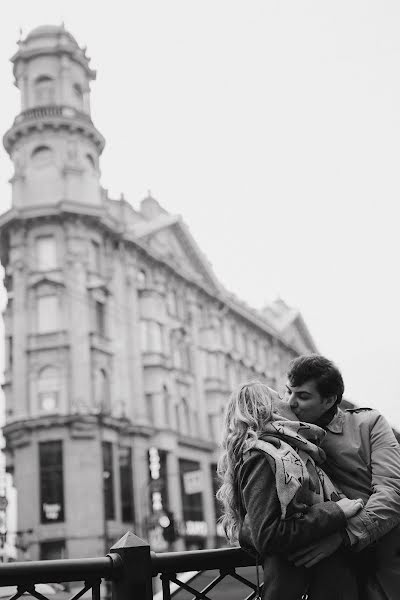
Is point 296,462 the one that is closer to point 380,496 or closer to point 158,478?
point 380,496

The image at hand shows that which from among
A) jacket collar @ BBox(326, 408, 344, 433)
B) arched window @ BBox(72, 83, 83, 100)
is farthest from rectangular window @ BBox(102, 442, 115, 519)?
jacket collar @ BBox(326, 408, 344, 433)

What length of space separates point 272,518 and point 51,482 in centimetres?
→ 3032

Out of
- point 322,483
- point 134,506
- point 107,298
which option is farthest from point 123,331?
point 322,483

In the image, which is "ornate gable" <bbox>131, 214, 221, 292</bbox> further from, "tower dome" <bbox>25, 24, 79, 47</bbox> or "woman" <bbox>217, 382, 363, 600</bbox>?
"woman" <bbox>217, 382, 363, 600</bbox>

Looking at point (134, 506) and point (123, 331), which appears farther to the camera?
point (123, 331)

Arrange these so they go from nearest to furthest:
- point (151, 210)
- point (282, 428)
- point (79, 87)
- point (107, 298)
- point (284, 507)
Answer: point (284, 507) → point (282, 428) → point (107, 298) → point (79, 87) → point (151, 210)

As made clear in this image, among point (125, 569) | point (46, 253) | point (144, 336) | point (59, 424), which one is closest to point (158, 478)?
point (59, 424)

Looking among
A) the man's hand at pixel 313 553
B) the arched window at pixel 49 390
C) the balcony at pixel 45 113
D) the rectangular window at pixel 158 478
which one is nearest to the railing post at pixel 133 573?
the man's hand at pixel 313 553

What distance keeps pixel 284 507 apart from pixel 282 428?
1.20ft

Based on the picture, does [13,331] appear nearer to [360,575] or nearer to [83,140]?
[83,140]

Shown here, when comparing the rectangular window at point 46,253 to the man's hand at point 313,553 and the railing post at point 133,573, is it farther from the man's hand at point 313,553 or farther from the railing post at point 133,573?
the man's hand at point 313,553

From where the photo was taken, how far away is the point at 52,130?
37.2m

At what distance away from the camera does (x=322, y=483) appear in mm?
3305

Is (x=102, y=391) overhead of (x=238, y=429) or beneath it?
overhead
